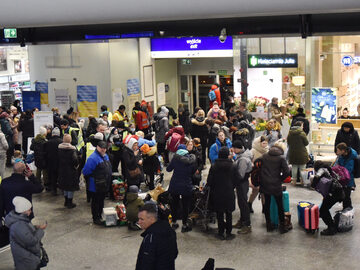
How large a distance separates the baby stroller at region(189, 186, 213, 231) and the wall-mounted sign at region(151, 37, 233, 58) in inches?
341

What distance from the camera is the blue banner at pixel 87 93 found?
1691 cm

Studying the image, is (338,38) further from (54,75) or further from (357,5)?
(357,5)

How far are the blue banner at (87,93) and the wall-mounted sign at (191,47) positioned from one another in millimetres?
2419

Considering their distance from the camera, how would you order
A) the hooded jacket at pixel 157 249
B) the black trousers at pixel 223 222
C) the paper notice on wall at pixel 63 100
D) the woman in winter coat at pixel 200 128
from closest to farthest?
the hooded jacket at pixel 157 249 → the black trousers at pixel 223 222 → the woman in winter coat at pixel 200 128 → the paper notice on wall at pixel 63 100

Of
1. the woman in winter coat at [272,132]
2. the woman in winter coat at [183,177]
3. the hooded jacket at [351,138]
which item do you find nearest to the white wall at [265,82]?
the woman in winter coat at [272,132]

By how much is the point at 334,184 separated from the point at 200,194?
6.56 ft

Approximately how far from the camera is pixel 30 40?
9578mm

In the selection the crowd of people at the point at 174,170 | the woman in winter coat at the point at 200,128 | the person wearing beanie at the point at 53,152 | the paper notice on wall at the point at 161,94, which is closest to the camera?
the crowd of people at the point at 174,170

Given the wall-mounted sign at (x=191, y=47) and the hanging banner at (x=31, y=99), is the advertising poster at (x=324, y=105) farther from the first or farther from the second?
the hanging banner at (x=31, y=99)

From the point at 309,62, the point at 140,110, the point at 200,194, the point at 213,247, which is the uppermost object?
the point at 309,62

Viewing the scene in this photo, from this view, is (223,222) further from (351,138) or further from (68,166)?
(351,138)

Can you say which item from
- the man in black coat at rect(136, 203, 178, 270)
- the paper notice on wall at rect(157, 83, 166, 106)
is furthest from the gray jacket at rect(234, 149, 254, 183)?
the paper notice on wall at rect(157, 83, 166, 106)

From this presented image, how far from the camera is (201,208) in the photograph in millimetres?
8797

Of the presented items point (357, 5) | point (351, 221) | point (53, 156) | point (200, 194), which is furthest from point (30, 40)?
point (357, 5)
